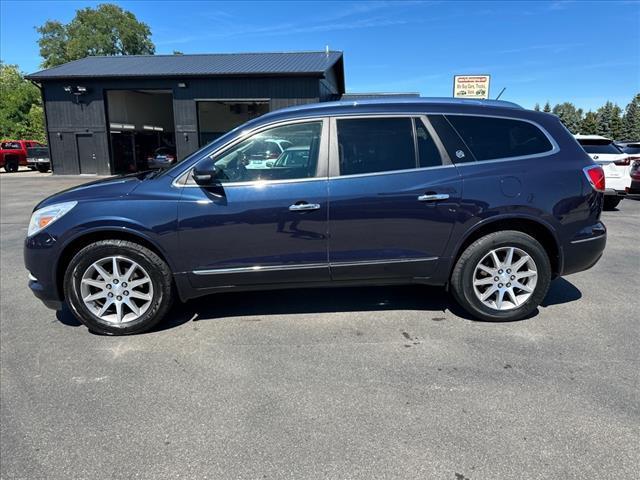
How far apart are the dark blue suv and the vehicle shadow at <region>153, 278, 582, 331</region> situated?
457 mm

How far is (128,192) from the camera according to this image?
3820 millimetres

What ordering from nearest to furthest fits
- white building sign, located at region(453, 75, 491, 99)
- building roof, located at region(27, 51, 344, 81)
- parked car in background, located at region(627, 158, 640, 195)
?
parked car in background, located at region(627, 158, 640, 195) → white building sign, located at region(453, 75, 491, 99) → building roof, located at region(27, 51, 344, 81)

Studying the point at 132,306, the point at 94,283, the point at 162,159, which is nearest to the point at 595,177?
the point at 132,306

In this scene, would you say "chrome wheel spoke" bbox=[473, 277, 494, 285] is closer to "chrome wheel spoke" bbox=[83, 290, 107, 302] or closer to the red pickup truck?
"chrome wheel spoke" bbox=[83, 290, 107, 302]

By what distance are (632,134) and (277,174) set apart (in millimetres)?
79410

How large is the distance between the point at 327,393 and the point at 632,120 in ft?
272

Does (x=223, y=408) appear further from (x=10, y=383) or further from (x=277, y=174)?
(x=277, y=174)

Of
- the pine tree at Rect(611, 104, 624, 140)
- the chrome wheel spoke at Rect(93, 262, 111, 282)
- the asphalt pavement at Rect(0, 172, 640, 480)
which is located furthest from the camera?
the pine tree at Rect(611, 104, 624, 140)

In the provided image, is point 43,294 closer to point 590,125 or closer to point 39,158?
point 39,158

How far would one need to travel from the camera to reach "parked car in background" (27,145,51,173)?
91.2 feet

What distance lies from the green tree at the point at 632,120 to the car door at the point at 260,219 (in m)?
76.0

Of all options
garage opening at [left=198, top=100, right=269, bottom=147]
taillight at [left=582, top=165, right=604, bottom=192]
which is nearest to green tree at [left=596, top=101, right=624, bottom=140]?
garage opening at [left=198, top=100, right=269, bottom=147]

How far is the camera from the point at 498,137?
405 centimetres

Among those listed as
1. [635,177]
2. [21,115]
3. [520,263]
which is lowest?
[520,263]
